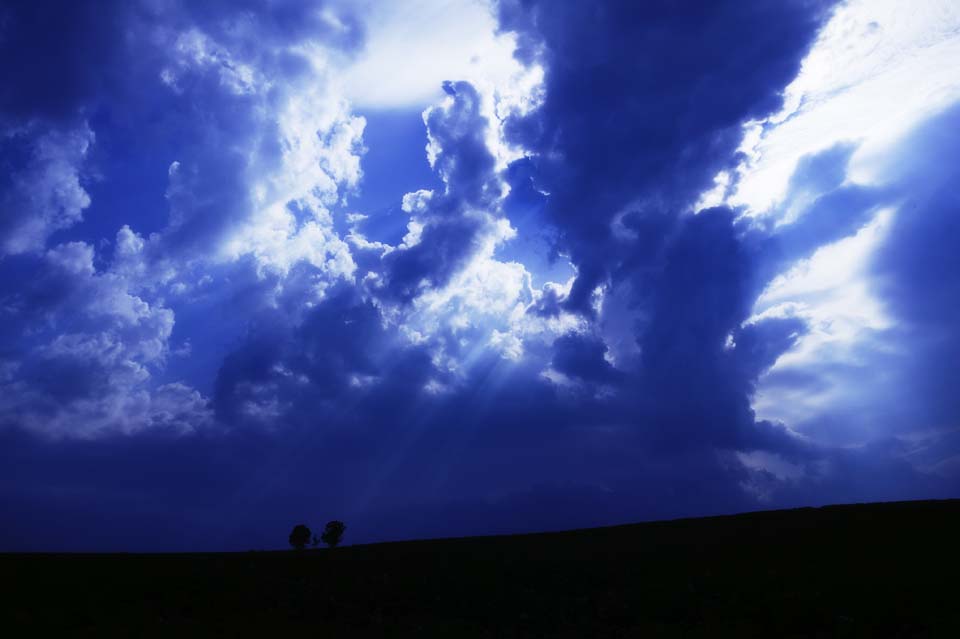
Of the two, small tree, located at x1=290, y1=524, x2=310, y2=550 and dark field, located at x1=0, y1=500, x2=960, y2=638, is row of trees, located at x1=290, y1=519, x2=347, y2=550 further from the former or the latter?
dark field, located at x1=0, y1=500, x2=960, y2=638

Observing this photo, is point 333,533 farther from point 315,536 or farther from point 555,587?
point 555,587

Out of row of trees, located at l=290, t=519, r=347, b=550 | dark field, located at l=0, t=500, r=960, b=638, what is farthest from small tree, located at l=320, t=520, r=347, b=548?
dark field, located at l=0, t=500, r=960, b=638

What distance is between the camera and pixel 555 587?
33438mm

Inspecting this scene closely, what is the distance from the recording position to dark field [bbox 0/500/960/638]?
2631 centimetres

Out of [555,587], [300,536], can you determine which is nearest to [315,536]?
[300,536]

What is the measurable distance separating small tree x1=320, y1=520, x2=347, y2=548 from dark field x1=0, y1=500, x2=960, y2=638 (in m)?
68.9

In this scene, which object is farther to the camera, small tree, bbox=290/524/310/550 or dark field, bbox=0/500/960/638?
small tree, bbox=290/524/310/550

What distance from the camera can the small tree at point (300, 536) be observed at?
110 m

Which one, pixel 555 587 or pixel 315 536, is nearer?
pixel 555 587

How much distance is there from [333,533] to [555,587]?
3386 inches

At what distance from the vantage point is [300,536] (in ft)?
362

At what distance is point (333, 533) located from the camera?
4343 inches

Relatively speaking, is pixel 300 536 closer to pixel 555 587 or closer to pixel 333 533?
pixel 333 533

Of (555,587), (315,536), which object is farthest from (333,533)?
(555,587)
